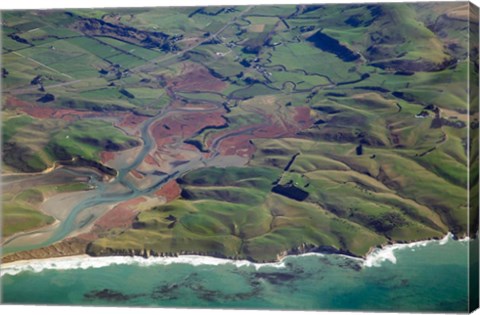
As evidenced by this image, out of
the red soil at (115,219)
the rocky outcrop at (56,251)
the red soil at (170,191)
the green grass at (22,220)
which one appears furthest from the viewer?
the red soil at (170,191)

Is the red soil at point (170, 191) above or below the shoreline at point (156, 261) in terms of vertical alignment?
above

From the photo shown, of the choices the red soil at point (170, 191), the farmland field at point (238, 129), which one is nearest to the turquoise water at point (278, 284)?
the farmland field at point (238, 129)

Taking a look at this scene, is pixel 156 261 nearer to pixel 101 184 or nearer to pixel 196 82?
pixel 101 184

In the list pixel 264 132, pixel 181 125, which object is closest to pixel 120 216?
pixel 181 125

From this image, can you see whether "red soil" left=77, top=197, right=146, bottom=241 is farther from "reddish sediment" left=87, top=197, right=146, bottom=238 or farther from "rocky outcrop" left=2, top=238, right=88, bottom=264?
"rocky outcrop" left=2, top=238, right=88, bottom=264

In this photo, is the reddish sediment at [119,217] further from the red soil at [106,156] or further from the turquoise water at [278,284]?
the red soil at [106,156]

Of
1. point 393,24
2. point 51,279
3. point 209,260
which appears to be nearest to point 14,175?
point 51,279
